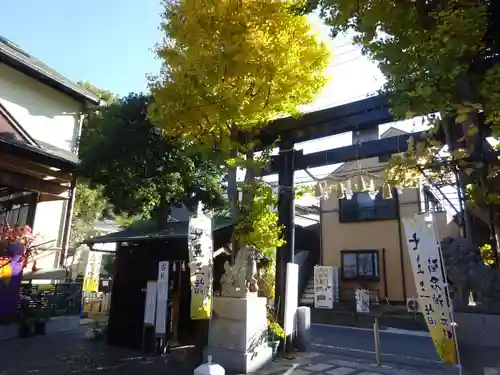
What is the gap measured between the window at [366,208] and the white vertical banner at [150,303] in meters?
15.3

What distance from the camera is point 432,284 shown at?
18.3 ft

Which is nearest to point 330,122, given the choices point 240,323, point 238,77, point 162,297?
point 238,77

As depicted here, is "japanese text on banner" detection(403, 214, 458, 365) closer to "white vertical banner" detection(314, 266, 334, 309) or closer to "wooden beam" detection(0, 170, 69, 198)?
"wooden beam" detection(0, 170, 69, 198)

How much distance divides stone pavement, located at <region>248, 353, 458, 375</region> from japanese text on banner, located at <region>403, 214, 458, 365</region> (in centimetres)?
327

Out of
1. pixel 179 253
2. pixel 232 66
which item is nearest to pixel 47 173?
pixel 179 253

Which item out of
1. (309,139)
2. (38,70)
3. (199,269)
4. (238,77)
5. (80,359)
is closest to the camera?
(199,269)

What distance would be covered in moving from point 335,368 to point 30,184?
13.4 meters

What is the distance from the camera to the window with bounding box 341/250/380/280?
2180 centimetres

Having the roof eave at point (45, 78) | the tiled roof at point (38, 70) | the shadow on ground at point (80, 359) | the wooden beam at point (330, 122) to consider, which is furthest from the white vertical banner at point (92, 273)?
the wooden beam at point (330, 122)

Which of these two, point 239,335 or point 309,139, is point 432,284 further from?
point 309,139

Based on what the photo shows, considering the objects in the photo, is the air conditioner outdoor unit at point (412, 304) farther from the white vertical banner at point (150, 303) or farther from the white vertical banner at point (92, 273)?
the white vertical banner at point (92, 273)

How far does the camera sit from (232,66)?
8648 mm

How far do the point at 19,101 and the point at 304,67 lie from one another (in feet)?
43.0

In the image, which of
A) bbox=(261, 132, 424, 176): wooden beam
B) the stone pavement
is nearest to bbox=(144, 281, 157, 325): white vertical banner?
the stone pavement
